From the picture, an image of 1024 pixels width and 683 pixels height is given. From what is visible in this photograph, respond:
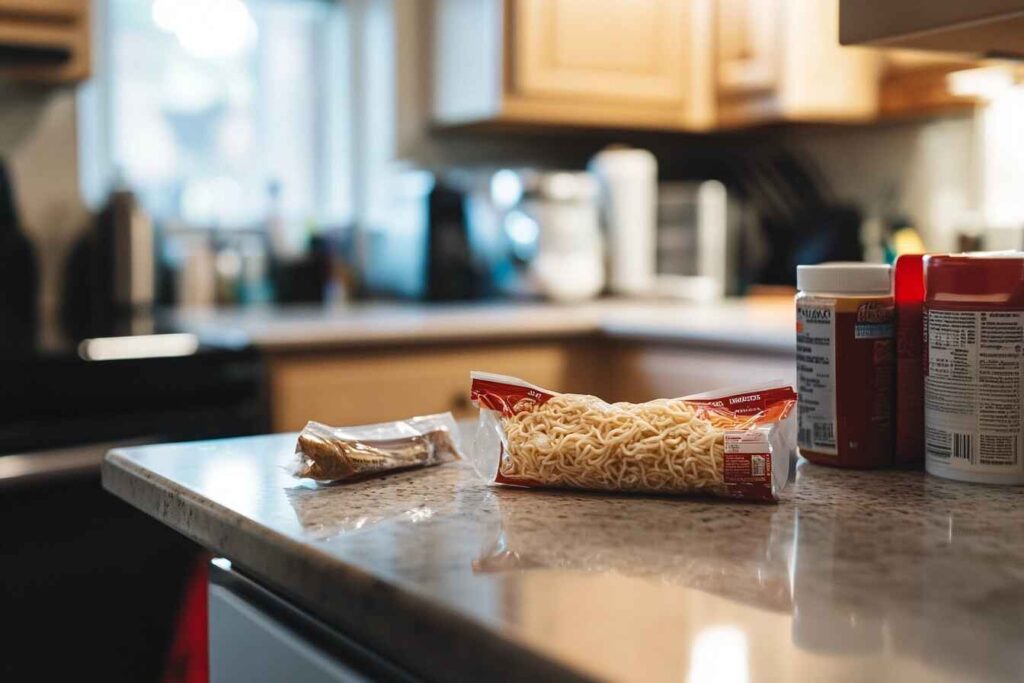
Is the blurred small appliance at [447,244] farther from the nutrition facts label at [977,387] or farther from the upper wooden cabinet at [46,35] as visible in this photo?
the nutrition facts label at [977,387]

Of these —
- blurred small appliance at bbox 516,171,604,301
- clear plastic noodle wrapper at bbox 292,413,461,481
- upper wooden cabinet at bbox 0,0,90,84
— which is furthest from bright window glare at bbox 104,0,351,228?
clear plastic noodle wrapper at bbox 292,413,461,481

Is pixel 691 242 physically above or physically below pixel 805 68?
below

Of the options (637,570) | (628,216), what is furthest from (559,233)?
(637,570)

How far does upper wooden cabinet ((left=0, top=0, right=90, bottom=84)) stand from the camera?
6.83ft

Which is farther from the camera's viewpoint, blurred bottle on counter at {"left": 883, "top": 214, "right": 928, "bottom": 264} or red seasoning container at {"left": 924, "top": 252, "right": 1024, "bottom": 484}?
blurred bottle on counter at {"left": 883, "top": 214, "right": 928, "bottom": 264}

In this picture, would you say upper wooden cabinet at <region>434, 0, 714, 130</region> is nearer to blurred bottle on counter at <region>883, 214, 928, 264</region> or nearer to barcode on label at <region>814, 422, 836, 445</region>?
blurred bottle on counter at <region>883, 214, 928, 264</region>

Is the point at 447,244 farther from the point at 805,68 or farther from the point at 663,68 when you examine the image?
the point at 805,68

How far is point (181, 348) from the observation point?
188 centimetres

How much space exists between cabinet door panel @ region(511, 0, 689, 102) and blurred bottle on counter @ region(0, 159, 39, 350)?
112 centimetres

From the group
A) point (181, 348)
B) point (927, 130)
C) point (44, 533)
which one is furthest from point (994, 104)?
point (44, 533)

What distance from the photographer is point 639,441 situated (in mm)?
704

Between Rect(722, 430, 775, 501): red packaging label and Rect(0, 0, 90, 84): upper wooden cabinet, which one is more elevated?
Rect(0, 0, 90, 84): upper wooden cabinet

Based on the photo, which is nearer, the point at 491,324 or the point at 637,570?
the point at 637,570

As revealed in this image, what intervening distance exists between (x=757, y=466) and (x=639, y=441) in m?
0.07
